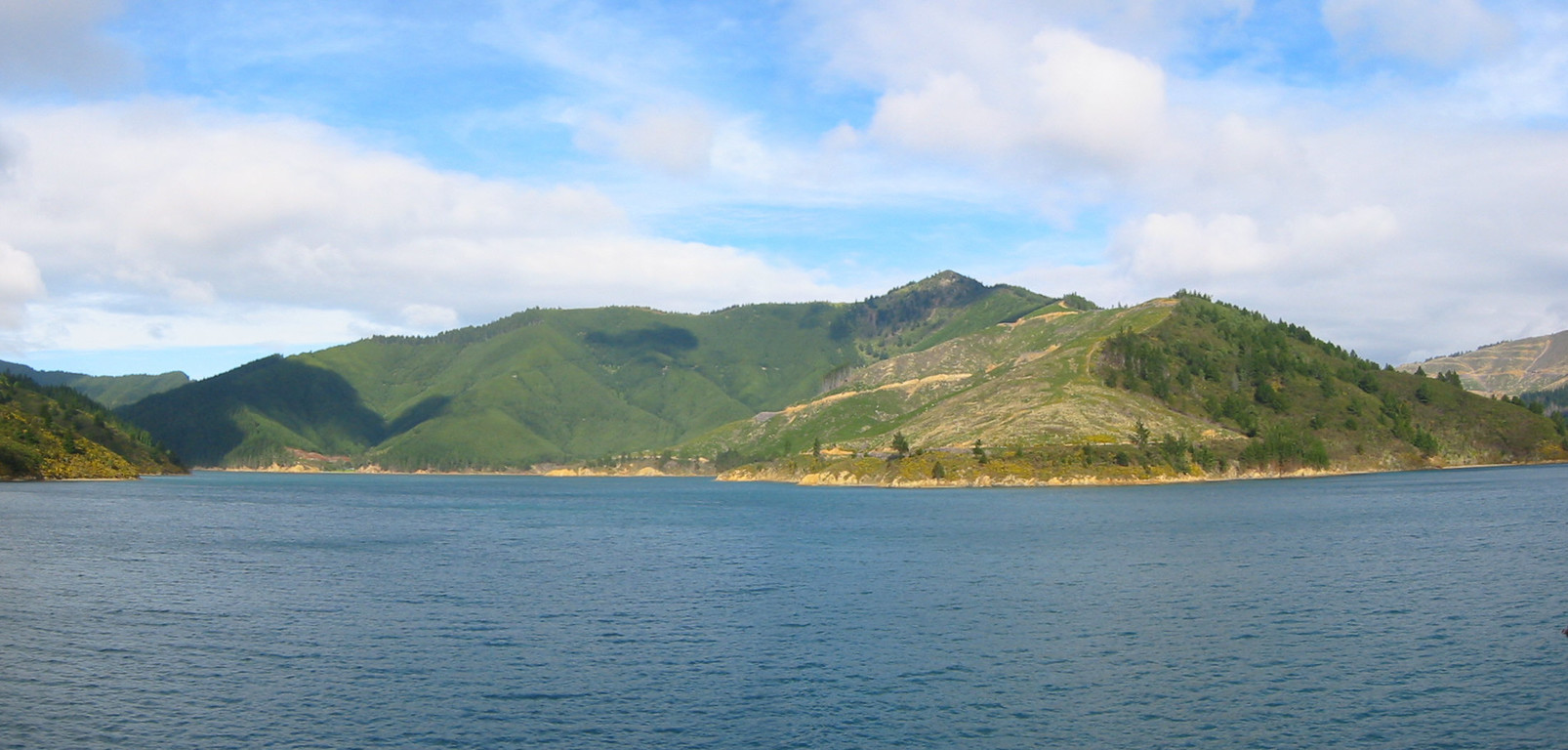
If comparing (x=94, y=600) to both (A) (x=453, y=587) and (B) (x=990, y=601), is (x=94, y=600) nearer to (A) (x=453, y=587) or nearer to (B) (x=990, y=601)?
(A) (x=453, y=587)

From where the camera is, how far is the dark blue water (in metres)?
42.1

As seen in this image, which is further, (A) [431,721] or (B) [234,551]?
(B) [234,551]

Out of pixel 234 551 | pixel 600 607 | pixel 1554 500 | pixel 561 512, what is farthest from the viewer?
pixel 561 512

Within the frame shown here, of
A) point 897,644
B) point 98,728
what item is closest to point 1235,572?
point 897,644

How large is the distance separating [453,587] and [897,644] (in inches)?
1508

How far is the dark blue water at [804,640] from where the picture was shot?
1656 inches

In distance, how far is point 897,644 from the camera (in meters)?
57.5

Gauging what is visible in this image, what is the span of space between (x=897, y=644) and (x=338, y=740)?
1161 inches

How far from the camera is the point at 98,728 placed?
41.6m

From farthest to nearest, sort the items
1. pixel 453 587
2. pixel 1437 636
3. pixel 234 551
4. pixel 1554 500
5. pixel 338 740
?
pixel 1554 500, pixel 234 551, pixel 453 587, pixel 1437 636, pixel 338 740

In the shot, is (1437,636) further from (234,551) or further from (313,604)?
(234,551)

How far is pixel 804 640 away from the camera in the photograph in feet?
194

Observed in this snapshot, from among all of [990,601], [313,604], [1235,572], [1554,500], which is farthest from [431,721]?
[1554,500]

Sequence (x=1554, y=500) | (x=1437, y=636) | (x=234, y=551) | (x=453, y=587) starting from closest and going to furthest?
1. (x=1437, y=636)
2. (x=453, y=587)
3. (x=234, y=551)
4. (x=1554, y=500)
